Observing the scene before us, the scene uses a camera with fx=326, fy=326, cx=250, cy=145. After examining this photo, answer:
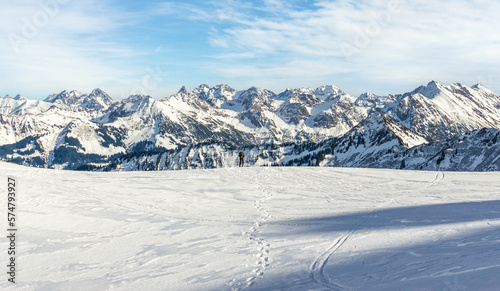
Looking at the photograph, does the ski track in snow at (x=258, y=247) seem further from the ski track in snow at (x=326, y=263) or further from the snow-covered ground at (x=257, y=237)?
the ski track in snow at (x=326, y=263)

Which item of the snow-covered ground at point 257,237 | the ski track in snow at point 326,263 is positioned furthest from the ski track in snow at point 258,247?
the ski track in snow at point 326,263

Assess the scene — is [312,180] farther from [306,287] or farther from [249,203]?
[306,287]

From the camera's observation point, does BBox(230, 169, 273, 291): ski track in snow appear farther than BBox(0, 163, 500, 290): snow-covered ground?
Yes

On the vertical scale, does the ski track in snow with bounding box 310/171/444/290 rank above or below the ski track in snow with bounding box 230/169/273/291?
above

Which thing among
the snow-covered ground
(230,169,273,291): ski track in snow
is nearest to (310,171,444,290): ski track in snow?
the snow-covered ground

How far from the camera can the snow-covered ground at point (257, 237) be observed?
1285cm

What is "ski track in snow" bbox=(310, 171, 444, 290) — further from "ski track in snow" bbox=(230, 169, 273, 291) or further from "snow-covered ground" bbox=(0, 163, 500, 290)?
"ski track in snow" bbox=(230, 169, 273, 291)

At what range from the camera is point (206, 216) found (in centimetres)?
2455

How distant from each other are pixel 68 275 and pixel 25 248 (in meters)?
5.47

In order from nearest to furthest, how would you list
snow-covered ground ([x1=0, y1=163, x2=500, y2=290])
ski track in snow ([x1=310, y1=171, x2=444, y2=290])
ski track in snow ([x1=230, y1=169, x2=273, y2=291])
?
ski track in snow ([x1=310, y1=171, x2=444, y2=290])
snow-covered ground ([x1=0, y1=163, x2=500, y2=290])
ski track in snow ([x1=230, y1=169, x2=273, y2=291])

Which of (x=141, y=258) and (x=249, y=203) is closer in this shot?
(x=141, y=258)

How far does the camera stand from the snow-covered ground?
12852 millimetres

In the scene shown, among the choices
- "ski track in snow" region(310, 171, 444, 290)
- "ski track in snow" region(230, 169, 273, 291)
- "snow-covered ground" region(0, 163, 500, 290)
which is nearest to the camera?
"ski track in snow" region(310, 171, 444, 290)

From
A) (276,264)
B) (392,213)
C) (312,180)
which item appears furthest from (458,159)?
(276,264)
